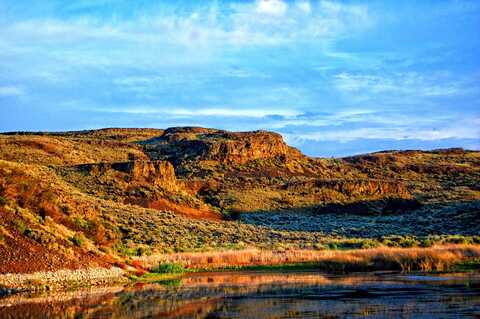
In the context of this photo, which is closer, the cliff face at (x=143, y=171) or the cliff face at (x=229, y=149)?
the cliff face at (x=143, y=171)

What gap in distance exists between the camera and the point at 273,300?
24.4 m

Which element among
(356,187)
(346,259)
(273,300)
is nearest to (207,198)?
(356,187)

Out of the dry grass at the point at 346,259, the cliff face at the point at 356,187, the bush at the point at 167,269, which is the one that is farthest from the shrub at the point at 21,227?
the cliff face at the point at 356,187

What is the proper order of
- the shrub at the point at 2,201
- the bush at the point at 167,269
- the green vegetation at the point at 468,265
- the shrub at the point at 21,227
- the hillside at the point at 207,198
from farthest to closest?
the bush at the point at 167,269 → the green vegetation at the point at 468,265 → the hillside at the point at 207,198 → the shrub at the point at 2,201 → the shrub at the point at 21,227

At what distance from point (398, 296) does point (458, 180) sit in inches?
4607

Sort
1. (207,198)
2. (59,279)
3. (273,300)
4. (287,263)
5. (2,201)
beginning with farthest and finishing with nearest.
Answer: (207,198), (287,263), (2,201), (59,279), (273,300)

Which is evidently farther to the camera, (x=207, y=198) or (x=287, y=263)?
(x=207, y=198)

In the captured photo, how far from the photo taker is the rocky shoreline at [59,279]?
2689 centimetres

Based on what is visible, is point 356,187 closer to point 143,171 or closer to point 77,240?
point 143,171

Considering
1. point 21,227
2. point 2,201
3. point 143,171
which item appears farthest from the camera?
point 143,171

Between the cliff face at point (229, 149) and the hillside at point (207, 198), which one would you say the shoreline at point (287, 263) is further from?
the cliff face at point (229, 149)

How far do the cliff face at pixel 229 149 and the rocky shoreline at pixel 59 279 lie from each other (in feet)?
285

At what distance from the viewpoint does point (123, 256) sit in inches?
1471

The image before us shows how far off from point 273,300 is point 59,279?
954 centimetres
